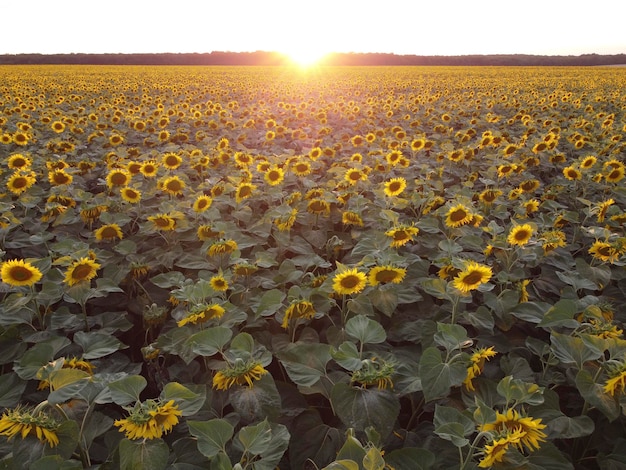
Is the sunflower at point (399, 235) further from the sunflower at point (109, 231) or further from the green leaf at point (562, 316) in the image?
the sunflower at point (109, 231)

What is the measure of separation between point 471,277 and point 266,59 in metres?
61.8

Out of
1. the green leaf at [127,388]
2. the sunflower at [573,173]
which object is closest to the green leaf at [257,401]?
the green leaf at [127,388]

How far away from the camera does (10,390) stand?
6.03ft

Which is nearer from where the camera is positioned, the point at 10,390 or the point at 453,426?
the point at 453,426

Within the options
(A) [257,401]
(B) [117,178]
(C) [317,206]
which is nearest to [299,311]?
(A) [257,401]

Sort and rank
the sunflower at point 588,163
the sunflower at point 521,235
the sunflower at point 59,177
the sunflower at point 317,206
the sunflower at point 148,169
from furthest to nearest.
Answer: the sunflower at point 588,163
the sunflower at point 148,169
the sunflower at point 59,177
the sunflower at point 317,206
the sunflower at point 521,235

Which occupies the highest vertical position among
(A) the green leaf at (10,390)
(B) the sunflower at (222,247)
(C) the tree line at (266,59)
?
(C) the tree line at (266,59)

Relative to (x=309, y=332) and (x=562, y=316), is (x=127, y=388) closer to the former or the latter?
(x=309, y=332)

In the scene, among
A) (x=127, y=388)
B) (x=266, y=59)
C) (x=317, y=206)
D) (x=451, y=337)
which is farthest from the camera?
(x=266, y=59)

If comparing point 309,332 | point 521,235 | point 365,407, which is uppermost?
point 521,235

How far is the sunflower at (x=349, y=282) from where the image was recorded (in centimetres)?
216

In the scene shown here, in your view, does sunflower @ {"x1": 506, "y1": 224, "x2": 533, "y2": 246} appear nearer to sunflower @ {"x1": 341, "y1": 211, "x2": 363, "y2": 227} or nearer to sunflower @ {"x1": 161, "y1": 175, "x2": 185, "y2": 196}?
sunflower @ {"x1": 341, "y1": 211, "x2": 363, "y2": 227}

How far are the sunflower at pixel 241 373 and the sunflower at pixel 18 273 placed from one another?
4.17ft

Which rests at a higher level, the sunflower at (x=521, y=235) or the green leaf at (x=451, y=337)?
the sunflower at (x=521, y=235)
